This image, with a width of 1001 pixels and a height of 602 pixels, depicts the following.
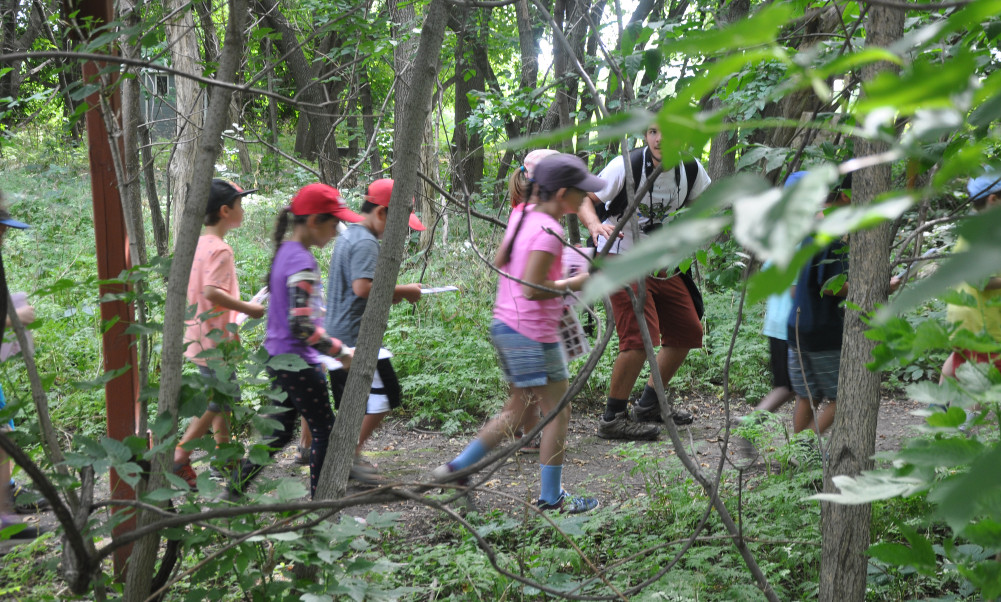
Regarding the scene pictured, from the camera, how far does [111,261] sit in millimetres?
2834

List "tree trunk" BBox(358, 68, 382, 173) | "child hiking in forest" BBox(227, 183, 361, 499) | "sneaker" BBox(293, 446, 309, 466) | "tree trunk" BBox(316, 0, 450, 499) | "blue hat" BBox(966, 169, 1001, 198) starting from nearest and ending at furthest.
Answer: "blue hat" BBox(966, 169, 1001, 198), "tree trunk" BBox(316, 0, 450, 499), "child hiking in forest" BBox(227, 183, 361, 499), "sneaker" BBox(293, 446, 309, 466), "tree trunk" BBox(358, 68, 382, 173)

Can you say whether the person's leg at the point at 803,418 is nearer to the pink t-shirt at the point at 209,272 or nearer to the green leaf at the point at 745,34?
the pink t-shirt at the point at 209,272

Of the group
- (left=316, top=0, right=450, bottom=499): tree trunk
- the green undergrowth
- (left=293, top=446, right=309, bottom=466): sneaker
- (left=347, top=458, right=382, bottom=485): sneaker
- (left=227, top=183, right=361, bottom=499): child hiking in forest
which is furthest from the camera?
(left=293, top=446, right=309, bottom=466): sneaker

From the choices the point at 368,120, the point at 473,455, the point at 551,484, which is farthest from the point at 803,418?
the point at 368,120

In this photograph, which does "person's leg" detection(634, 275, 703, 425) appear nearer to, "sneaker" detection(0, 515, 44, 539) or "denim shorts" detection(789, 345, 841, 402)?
"denim shorts" detection(789, 345, 841, 402)

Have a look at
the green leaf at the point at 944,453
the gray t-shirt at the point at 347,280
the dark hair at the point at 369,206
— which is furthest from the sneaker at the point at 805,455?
the green leaf at the point at 944,453

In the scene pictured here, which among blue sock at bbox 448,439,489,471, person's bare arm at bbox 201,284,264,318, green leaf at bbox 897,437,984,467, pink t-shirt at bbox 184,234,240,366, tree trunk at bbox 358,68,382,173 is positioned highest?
tree trunk at bbox 358,68,382,173

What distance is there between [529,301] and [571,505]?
1.08 meters

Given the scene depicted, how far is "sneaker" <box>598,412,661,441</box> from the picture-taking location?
16.9 ft

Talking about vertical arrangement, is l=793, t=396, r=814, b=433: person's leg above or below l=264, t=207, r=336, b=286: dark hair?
below

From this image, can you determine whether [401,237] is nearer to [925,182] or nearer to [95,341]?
[925,182]

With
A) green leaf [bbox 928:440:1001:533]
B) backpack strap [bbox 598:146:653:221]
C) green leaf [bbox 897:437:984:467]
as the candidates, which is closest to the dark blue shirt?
backpack strap [bbox 598:146:653:221]

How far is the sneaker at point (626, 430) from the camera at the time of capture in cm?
516

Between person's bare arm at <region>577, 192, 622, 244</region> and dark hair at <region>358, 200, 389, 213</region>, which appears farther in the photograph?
person's bare arm at <region>577, 192, 622, 244</region>
